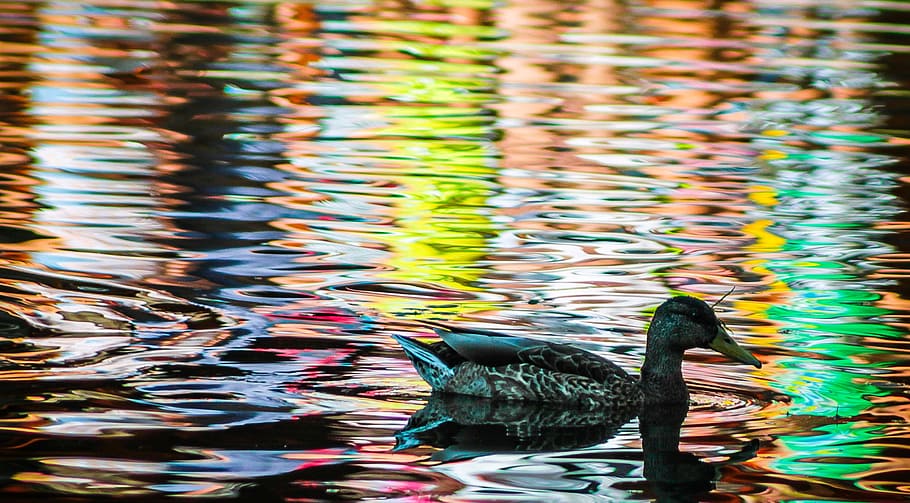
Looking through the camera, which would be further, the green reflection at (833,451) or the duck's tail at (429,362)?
the duck's tail at (429,362)

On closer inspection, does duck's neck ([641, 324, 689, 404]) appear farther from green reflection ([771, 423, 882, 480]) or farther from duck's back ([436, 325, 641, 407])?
green reflection ([771, 423, 882, 480])

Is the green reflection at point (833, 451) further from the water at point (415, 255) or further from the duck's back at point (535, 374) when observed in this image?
the duck's back at point (535, 374)

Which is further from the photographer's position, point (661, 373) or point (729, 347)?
point (729, 347)

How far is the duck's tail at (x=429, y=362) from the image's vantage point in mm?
8461

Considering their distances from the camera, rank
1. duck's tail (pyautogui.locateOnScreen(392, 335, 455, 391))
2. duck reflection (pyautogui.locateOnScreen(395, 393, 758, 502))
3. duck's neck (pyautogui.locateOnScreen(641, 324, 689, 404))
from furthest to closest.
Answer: duck's neck (pyautogui.locateOnScreen(641, 324, 689, 404))
duck's tail (pyautogui.locateOnScreen(392, 335, 455, 391))
duck reflection (pyautogui.locateOnScreen(395, 393, 758, 502))

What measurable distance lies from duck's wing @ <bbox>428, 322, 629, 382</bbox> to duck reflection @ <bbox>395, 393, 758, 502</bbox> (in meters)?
0.19

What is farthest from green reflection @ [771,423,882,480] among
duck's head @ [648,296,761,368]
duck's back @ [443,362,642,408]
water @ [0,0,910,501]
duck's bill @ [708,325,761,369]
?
duck's back @ [443,362,642,408]

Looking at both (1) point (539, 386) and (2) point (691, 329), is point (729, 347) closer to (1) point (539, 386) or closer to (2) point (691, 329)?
(2) point (691, 329)

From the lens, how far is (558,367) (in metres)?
8.55

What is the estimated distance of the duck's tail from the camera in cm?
846

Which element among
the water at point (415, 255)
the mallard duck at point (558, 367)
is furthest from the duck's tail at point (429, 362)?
the water at point (415, 255)

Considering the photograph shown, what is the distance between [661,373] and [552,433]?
79 cm

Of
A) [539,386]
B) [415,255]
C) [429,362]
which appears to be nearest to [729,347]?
[539,386]

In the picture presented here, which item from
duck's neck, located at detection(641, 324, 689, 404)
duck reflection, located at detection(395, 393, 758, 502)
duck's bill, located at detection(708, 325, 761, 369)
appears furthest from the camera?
duck's bill, located at detection(708, 325, 761, 369)
